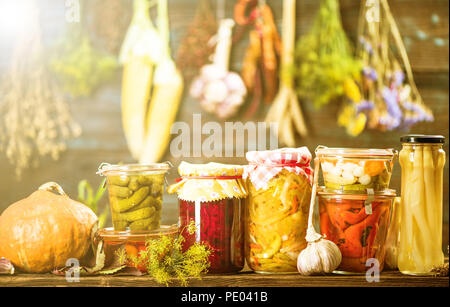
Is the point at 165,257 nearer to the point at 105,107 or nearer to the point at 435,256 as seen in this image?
the point at 435,256

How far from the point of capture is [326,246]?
1011 mm

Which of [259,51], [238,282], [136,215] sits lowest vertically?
[238,282]

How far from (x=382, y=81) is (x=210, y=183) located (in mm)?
1499

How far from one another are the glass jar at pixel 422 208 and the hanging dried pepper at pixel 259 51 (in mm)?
1301

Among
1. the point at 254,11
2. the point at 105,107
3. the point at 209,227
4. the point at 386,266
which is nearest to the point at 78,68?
the point at 105,107

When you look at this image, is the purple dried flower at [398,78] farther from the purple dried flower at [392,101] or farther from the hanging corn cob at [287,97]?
the hanging corn cob at [287,97]

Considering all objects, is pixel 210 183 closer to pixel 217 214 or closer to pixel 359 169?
pixel 217 214

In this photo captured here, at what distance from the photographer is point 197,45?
232 cm

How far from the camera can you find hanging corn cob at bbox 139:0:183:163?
233 centimetres

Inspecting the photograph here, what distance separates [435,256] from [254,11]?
4.93 ft

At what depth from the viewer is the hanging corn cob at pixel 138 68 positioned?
7.57ft

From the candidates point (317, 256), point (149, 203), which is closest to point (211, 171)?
point (149, 203)

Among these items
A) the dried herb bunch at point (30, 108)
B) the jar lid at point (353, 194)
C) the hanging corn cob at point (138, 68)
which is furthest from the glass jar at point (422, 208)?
the dried herb bunch at point (30, 108)

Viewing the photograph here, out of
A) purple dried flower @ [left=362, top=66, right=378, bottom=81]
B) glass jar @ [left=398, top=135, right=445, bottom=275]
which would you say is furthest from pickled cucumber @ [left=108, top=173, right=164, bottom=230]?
purple dried flower @ [left=362, top=66, right=378, bottom=81]
